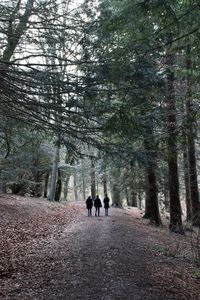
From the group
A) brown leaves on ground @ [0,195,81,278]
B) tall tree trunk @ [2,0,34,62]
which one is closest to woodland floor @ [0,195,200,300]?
→ brown leaves on ground @ [0,195,81,278]

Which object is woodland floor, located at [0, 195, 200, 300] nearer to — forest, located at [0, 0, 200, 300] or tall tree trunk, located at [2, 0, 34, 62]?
forest, located at [0, 0, 200, 300]

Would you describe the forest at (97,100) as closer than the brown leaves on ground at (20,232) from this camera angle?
Yes

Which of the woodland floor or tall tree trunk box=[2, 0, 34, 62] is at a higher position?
tall tree trunk box=[2, 0, 34, 62]

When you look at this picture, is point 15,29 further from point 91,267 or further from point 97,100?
point 91,267

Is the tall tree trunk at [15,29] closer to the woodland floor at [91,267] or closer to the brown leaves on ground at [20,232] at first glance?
the brown leaves on ground at [20,232]

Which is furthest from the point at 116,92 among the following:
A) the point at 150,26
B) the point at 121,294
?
the point at 121,294

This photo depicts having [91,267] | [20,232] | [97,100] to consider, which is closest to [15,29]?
[97,100]

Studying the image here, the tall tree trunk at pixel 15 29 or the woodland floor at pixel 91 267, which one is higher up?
the tall tree trunk at pixel 15 29

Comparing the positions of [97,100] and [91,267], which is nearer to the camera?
[91,267]

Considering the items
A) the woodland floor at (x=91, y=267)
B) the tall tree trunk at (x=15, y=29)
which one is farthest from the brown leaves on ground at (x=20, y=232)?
the tall tree trunk at (x=15, y=29)

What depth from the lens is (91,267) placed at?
812cm

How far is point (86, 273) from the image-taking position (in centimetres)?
768

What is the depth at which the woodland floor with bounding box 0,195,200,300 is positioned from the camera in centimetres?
662

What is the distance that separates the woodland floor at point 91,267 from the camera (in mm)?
6621
